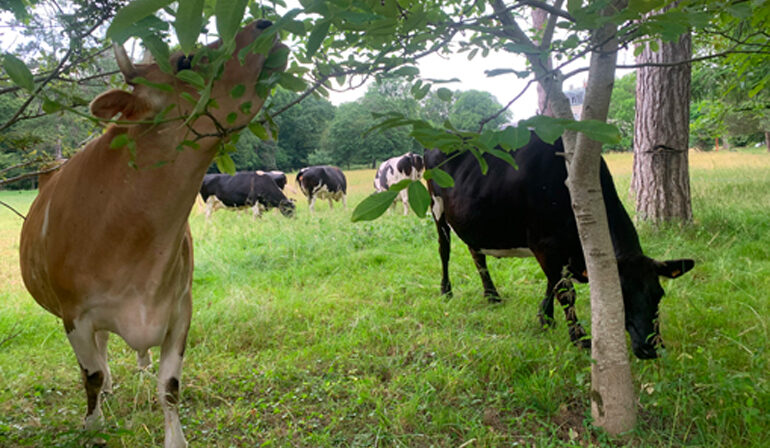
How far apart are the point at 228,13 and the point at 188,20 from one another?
7 centimetres

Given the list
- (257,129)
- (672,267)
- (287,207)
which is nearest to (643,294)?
(672,267)

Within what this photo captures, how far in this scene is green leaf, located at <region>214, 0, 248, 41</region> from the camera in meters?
0.80

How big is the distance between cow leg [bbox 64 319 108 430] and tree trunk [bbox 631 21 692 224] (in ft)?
18.2

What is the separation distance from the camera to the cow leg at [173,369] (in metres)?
2.16

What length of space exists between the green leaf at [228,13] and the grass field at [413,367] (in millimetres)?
1617

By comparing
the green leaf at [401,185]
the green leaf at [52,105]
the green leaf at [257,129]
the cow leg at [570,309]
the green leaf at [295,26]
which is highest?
the green leaf at [295,26]

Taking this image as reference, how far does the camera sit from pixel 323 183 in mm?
14844

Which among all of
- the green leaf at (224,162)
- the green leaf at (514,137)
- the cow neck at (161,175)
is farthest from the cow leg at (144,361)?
the green leaf at (514,137)

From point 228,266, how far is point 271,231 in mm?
2669

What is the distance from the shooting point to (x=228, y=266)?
5941mm

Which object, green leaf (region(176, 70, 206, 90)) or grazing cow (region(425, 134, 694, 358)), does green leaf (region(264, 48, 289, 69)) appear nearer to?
green leaf (region(176, 70, 206, 90))

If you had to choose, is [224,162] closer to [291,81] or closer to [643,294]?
[291,81]

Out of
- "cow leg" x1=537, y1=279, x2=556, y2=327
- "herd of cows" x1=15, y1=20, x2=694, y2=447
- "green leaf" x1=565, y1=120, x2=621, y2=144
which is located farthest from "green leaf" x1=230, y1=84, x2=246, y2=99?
"cow leg" x1=537, y1=279, x2=556, y2=327

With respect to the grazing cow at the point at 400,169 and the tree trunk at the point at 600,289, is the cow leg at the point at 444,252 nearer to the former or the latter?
the tree trunk at the point at 600,289
